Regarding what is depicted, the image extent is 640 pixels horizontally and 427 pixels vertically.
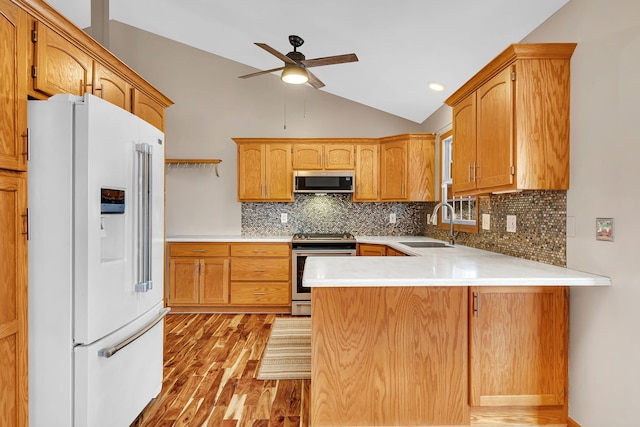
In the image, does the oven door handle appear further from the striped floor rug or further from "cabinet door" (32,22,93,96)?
"cabinet door" (32,22,93,96)

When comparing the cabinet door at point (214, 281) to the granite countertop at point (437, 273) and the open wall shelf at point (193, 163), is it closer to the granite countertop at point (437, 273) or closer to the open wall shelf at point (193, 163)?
the open wall shelf at point (193, 163)

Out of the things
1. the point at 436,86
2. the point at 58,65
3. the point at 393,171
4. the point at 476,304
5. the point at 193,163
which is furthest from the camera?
the point at 193,163

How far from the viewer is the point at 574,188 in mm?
1900

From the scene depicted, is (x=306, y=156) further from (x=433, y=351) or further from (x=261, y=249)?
(x=433, y=351)

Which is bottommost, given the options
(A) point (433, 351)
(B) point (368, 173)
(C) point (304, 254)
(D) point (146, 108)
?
(A) point (433, 351)

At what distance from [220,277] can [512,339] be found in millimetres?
3195

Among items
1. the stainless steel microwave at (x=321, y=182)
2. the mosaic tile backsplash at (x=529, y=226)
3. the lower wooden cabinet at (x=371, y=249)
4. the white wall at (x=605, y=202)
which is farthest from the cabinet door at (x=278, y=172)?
the white wall at (x=605, y=202)

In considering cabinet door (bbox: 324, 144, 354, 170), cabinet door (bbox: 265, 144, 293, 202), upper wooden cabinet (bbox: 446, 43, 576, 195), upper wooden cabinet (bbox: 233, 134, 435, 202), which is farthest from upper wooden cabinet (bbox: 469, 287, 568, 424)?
cabinet door (bbox: 265, 144, 293, 202)

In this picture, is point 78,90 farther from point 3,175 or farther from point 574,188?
point 574,188

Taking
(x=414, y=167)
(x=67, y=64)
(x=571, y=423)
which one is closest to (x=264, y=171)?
(x=414, y=167)

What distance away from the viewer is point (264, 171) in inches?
175

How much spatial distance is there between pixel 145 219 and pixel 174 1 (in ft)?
9.11

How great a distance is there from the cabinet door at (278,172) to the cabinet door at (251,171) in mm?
74

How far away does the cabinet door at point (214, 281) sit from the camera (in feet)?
13.7
